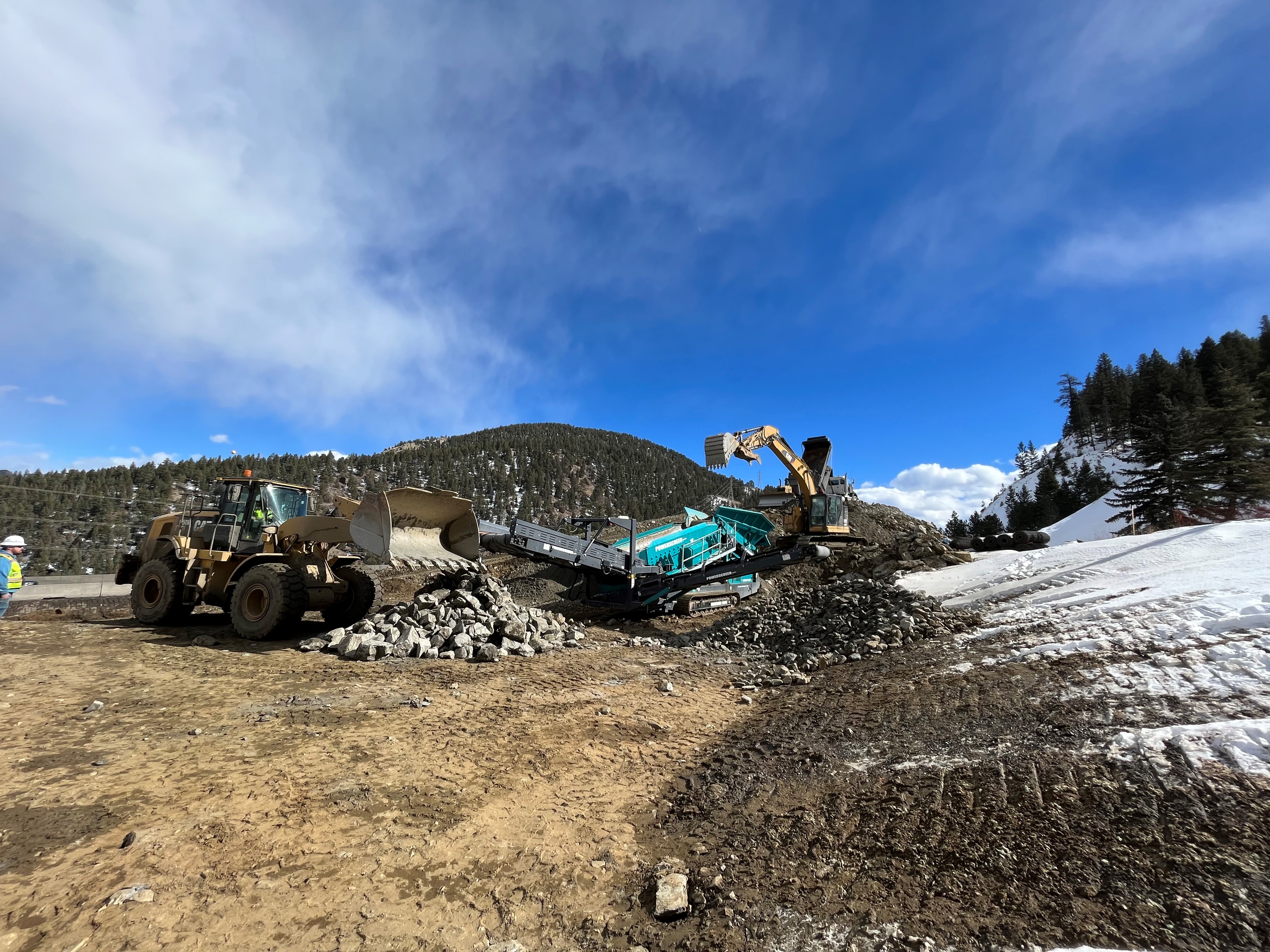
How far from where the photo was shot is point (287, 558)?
9594mm

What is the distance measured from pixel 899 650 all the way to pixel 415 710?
23.6 feet

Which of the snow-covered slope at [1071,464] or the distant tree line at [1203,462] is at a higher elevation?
the snow-covered slope at [1071,464]

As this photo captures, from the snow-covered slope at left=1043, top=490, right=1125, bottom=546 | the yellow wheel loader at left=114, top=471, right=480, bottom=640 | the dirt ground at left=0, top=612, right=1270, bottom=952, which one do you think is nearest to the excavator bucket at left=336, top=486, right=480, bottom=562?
the yellow wheel loader at left=114, top=471, right=480, bottom=640

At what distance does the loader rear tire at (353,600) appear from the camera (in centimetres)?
1013

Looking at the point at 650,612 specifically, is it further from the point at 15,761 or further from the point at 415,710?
the point at 15,761

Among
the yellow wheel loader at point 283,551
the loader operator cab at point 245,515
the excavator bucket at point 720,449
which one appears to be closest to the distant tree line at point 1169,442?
the excavator bucket at point 720,449

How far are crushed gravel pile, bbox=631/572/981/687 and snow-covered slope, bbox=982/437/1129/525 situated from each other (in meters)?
53.8

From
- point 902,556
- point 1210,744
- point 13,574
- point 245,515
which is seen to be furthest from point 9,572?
point 902,556

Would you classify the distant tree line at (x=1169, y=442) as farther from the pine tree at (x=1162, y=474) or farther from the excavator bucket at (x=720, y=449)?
the excavator bucket at (x=720, y=449)

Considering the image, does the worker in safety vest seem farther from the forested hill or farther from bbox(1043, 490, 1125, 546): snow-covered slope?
bbox(1043, 490, 1125, 546): snow-covered slope

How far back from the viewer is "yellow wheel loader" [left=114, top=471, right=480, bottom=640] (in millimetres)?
8766

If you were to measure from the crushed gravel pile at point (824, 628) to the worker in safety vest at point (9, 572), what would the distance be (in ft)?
36.5

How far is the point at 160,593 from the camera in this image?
1048 cm

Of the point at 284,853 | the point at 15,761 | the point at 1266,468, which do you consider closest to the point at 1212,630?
the point at 284,853
